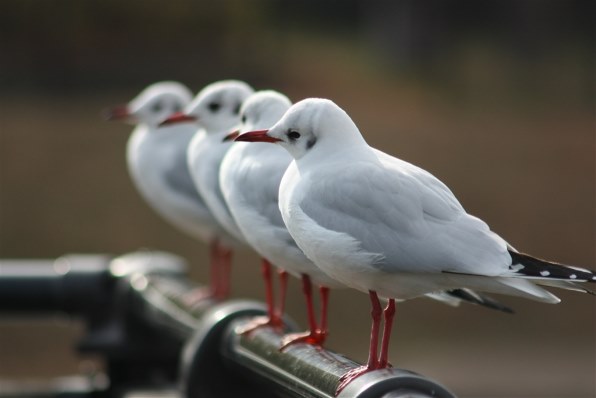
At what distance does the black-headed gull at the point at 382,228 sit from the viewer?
2.28 metres

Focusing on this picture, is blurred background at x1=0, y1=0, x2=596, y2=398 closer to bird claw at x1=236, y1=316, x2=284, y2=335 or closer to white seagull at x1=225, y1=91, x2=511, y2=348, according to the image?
white seagull at x1=225, y1=91, x2=511, y2=348

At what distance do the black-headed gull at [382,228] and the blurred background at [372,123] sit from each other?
3604mm

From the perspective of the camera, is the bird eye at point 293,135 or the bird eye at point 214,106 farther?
the bird eye at point 214,106

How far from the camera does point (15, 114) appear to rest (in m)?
16.9

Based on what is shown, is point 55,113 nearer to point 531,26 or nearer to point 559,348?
point 559,348

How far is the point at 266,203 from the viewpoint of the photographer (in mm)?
3047

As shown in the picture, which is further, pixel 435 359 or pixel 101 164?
pixel 101 164


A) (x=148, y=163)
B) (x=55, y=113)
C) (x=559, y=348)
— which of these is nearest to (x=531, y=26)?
(x=55, y=113)

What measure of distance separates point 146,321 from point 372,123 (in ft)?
42.5

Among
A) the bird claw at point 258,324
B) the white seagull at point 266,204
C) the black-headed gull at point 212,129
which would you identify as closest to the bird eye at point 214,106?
the black-headed gull at point 212,129

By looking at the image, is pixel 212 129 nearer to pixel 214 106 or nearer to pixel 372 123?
pixel 214 106

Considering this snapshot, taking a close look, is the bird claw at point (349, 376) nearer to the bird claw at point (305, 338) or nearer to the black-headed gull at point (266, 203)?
the bird claw at point (305, 338)

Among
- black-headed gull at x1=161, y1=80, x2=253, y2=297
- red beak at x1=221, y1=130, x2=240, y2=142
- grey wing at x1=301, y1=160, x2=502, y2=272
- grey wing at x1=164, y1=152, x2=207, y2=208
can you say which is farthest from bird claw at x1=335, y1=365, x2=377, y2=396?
grey wing at x1=164, y1=152, x2=207, y2=208

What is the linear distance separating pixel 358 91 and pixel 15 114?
16.3 feet
